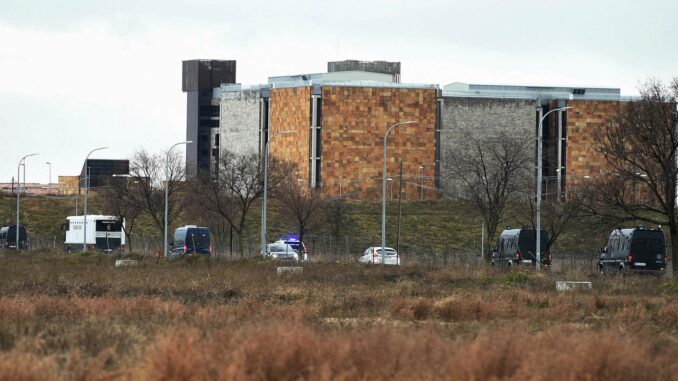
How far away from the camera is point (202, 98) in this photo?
173 m

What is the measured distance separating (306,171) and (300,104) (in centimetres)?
648

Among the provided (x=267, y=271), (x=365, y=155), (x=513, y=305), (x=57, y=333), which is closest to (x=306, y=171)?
(x=365, y=155)

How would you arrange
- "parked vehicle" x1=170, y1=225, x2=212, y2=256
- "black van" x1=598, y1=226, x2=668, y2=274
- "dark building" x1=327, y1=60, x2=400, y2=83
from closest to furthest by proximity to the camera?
"black van" x1=598, y1=226, x2=668, y2=274 → "parked vehicle" x1=170, y1=225, x2=212, y2=256 → "dark building" x1=327, y1=60, x2=400, y2=83

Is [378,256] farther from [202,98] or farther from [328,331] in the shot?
[202,98]

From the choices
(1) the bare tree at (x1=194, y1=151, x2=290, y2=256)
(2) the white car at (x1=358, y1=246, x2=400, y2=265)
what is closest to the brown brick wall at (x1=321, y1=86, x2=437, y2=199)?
(1) the bare tree at (x1=194, y1=151, x2=290, y2=256)

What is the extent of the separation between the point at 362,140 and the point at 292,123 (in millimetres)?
6987

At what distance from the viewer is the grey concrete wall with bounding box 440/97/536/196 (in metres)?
124

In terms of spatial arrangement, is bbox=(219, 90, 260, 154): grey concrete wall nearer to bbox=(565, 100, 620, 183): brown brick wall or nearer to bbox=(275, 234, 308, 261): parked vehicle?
bbox=(565, 100, 620, 183): brown brick wall

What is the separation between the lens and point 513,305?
28.2m

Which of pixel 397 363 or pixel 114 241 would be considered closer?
pixel 397 363

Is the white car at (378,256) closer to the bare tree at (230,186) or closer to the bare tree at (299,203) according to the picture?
the bare tree at (230,186)

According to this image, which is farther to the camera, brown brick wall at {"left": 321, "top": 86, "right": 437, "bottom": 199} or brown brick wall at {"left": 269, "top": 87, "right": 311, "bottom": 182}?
brown brick wall at {"left": 269, "top": 87, "right": 311, "bottom": 182}

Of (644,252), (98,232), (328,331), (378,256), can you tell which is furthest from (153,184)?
(328,331)

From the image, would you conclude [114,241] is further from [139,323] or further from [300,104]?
[139,323]
